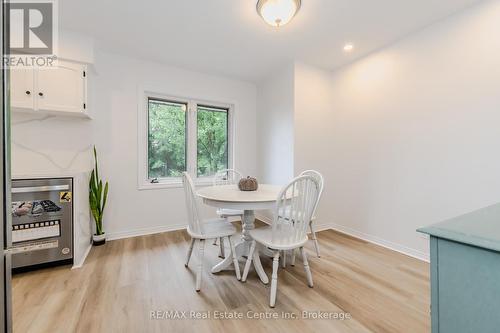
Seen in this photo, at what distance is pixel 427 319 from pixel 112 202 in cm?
328

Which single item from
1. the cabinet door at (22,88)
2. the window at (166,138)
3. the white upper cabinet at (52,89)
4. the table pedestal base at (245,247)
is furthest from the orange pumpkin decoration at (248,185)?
the cabinet door at (22,88)

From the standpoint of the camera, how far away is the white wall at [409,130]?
6.19ft

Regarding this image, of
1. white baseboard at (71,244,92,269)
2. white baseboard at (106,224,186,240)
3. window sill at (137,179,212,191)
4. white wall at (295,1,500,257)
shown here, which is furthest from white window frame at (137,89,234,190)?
white wall at (295,1,500,257)

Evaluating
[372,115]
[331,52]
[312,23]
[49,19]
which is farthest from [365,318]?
[49,19]

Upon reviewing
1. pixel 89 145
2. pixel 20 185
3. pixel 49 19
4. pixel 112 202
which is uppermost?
pixel 49 19

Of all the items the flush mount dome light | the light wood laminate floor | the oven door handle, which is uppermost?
the flush mount dome light

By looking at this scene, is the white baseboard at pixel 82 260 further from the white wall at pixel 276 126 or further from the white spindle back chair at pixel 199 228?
the white wall at pixel 276 126

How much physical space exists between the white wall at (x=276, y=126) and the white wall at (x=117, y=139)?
2.52 feet

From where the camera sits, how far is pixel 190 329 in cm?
133

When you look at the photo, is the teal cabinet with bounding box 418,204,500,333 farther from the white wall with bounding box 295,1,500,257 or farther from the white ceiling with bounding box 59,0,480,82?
the white ceiling with bounding box 59,0,480,82

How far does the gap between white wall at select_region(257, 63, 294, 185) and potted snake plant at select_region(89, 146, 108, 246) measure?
2.26 m

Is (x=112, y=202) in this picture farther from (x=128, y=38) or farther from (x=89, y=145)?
(x=128, y=38)

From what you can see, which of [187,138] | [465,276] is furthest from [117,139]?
[465,276]

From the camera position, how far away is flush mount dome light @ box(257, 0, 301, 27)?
1.72 m
